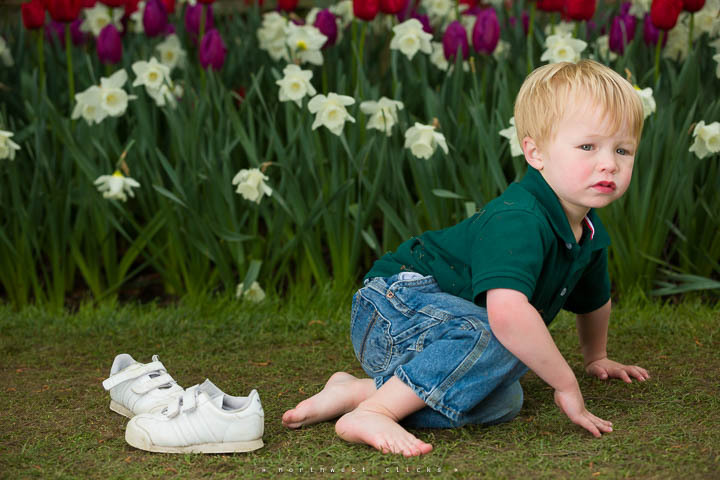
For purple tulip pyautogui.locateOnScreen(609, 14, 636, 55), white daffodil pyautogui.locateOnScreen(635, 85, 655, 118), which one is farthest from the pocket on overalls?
purple tulip pyautogui.locateOnScreen(609, 14, 636, 55)

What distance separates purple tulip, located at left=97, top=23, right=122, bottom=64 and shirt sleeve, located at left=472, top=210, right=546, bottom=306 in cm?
193

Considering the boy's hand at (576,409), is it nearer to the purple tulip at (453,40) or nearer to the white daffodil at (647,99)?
the white daffodil at (647,99)

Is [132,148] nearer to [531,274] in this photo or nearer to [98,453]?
[98,453]

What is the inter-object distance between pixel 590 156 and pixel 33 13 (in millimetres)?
2236

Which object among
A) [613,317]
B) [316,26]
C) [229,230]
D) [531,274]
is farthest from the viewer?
A: [316,26]

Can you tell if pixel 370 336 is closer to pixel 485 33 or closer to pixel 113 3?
pixel 485 33

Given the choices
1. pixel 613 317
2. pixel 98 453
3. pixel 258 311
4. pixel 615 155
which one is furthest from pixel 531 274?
pixel 258 311

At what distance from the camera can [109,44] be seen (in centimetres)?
314

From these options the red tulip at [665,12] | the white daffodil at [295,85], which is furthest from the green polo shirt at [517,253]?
the red tulip at [665,12]

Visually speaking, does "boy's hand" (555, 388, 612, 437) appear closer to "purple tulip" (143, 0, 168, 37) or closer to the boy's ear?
the boy's ear

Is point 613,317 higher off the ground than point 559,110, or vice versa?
point 559,110

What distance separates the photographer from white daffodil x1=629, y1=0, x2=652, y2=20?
337 cm

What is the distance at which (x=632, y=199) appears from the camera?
2795 mm

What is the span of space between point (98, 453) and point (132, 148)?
5.14 feet
